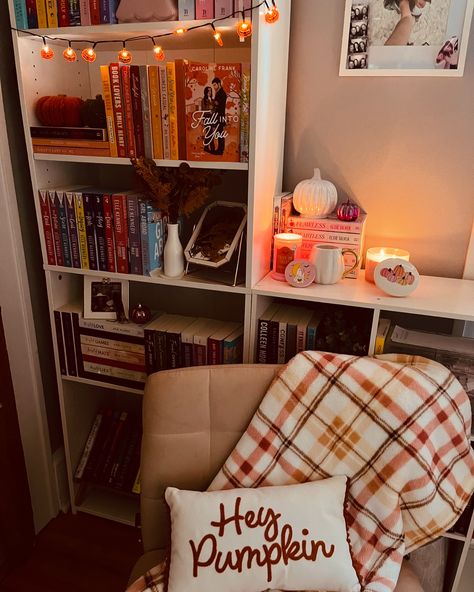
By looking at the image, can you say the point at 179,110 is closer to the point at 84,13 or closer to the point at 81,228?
the point at 84,13

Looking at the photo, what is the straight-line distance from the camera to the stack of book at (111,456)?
1.91 metres

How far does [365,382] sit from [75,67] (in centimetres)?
140

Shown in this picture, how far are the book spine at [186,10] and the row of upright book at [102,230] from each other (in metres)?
0.51

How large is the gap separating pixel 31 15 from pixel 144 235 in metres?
0.69

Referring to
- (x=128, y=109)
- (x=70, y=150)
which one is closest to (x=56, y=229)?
(x=70, y=150)

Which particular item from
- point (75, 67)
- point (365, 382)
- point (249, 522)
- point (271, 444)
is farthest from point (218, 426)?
point (75, 67)

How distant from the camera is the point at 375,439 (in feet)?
3.93

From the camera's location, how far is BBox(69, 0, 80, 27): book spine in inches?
52.2

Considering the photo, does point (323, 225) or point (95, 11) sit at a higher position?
point (95, 11)

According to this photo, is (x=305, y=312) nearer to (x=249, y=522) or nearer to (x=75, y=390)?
(x=249, y=522)

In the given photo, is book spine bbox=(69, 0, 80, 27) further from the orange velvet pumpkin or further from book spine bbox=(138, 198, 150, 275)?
book spine bbox=(138, 198, 150, 275)

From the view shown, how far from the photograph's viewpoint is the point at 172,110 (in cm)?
136

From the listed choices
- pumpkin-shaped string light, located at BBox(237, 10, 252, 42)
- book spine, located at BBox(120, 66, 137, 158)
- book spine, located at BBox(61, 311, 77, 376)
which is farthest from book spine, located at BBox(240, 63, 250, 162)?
book spine, located at BBox(61, 311, 77, 376)

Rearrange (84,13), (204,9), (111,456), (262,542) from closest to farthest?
(262,542), (204,9), (84,13), (111,456)
